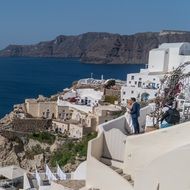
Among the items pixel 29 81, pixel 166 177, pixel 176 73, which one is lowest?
pixel 29 81

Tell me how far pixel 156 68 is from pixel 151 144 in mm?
28571

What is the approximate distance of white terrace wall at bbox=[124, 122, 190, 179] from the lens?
7.25m

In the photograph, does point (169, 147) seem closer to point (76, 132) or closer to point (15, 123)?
point (76, 132)

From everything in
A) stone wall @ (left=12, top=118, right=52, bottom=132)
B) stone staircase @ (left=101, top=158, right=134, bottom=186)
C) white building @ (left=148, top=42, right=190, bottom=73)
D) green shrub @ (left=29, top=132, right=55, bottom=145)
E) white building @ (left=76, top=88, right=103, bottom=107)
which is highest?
white building @ (left=148, top=42, right=190, bottom=73)

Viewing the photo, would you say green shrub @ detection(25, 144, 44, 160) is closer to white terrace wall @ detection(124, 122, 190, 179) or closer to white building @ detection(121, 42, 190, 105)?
white building @ detection(121, 42, 190, 105)

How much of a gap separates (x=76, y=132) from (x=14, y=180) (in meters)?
12.2

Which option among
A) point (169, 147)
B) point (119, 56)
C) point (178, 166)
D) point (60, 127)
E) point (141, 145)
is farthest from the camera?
point (119, 56)

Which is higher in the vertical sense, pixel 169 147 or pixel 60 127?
pixel 169 147

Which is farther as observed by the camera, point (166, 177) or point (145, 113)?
point (145, 113)

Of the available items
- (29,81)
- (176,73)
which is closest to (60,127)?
(176,73)

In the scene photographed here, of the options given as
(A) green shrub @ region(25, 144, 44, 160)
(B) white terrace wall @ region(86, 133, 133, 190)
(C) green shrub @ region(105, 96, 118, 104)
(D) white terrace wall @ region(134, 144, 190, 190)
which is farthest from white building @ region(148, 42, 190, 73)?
(D) white terrace wall @ region(134, 144, 190, 190)

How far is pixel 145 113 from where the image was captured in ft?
37.7

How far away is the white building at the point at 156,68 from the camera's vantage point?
110 ft

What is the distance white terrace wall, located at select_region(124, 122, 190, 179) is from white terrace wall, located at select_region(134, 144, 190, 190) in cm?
44
